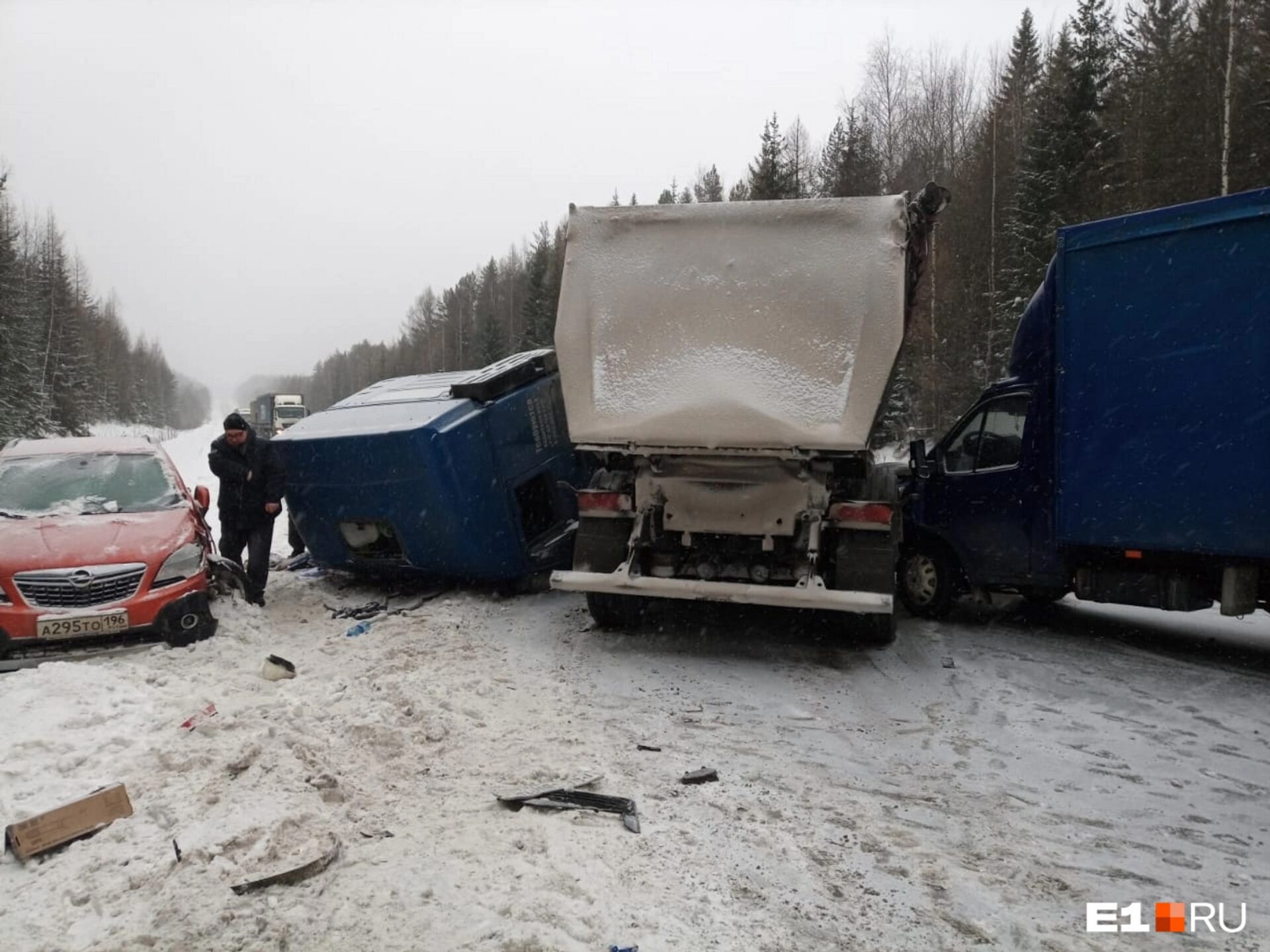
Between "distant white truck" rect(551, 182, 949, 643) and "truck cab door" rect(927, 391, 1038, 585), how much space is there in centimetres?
138

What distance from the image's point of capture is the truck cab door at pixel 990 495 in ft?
24.3

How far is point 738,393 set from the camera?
6.29 metres

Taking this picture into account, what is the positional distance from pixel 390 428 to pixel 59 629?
3041mm

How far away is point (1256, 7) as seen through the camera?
21.1 metres

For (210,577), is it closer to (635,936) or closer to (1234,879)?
(635,936)

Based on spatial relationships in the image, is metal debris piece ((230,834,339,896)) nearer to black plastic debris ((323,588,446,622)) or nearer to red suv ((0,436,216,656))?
red suv ((0,436,216,656))

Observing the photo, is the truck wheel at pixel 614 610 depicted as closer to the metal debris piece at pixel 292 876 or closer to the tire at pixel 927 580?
the tire at pixel 927 580

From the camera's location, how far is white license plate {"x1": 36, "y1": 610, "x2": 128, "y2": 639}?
6.00 m

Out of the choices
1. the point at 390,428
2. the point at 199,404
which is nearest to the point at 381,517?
the point at 390,428

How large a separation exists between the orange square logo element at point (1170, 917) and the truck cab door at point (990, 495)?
4.43 meters

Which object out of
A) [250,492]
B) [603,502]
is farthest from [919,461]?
[250,492]

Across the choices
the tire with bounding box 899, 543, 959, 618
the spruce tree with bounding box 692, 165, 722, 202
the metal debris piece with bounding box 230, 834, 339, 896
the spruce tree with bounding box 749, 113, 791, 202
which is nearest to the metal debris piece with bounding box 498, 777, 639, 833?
the metal debris piece with bounding box 230, 834, 339, 896

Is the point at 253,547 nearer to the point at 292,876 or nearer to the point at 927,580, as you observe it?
the point at 292,876

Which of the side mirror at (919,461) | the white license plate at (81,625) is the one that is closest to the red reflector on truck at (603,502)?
the side mirror at (919,461)
